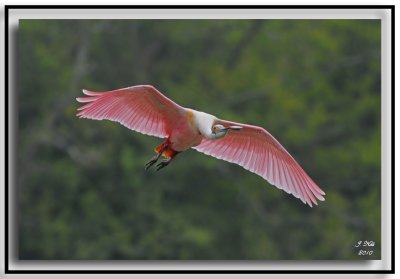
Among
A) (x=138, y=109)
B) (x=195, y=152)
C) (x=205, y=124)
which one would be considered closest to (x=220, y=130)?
(x=205, y=124)

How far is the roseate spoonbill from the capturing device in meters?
6.45

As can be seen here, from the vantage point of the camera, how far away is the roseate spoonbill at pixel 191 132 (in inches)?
254

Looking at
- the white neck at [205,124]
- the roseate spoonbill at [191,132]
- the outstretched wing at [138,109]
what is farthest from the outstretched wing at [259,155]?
the white neck at [205,124]

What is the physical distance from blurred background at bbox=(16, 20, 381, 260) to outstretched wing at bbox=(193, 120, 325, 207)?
6.63 metres

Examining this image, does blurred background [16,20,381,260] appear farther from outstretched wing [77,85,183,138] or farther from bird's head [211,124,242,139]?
bird's head [211,124,242,139]

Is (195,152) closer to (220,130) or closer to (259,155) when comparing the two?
(259,155)

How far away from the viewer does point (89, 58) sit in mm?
15070

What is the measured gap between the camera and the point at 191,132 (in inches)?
253

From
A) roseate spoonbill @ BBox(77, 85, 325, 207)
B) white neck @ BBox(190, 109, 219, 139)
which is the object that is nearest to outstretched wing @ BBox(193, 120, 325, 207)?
roseate spoonbill @ BBox(77, 85, 325, 207)

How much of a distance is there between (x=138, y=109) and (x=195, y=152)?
7843mm

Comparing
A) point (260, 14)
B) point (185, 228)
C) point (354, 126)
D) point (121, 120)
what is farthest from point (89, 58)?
point (121, 120)

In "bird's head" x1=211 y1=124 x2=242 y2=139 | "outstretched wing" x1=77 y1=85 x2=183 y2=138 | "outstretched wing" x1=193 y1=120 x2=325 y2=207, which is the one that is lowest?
"outstretched wing" x1=193 y1=120 x2=325 y2=207

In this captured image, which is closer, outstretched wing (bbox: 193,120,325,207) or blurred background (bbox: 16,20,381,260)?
outstretched wing (bbox: 193,120,325,207)
